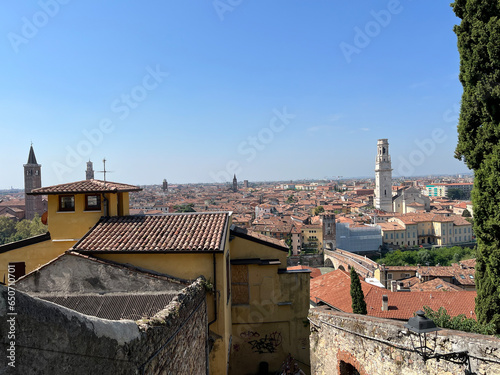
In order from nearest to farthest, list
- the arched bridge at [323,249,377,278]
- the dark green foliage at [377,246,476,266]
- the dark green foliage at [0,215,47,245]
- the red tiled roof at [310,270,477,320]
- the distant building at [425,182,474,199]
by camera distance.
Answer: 1. the red tiled roof at [310,270,477,320]
2. the arched bridge at [323,249,377,278]
3. the dark green foliage at [0,215,47,245]
4. the dark green foliage at [377,246,476,266]
5. the distant building at [425,182,474,199]

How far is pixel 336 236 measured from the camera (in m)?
70.4

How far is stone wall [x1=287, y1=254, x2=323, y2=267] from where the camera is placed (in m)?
61.4

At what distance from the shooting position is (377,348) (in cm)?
647

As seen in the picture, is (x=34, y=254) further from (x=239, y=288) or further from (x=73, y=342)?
(x=73, y=342)

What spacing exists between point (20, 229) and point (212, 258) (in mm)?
61321

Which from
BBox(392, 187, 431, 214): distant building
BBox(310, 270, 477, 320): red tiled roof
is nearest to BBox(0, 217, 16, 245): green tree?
BBox(310, 270, 477, 320): red tiled roof

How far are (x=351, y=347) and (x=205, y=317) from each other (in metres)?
2.97

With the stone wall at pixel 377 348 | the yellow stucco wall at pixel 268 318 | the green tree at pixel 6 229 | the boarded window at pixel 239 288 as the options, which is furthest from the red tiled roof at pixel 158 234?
the green tree at pixel 6 229

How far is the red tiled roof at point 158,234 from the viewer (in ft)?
25.7

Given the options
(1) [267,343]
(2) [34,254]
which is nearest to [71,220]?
(2) [34,254]

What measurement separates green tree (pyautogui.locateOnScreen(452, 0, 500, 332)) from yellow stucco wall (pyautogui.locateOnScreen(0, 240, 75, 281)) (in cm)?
1043

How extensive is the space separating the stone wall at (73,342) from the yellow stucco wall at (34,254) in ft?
19.3

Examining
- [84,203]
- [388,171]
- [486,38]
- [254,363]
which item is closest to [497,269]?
[486,38]

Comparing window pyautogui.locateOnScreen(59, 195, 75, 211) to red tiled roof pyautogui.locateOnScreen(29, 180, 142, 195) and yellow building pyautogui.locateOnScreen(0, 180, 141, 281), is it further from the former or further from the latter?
red tiled roof pyautogui.locateOnScreen(29, 180, 142, 195)
